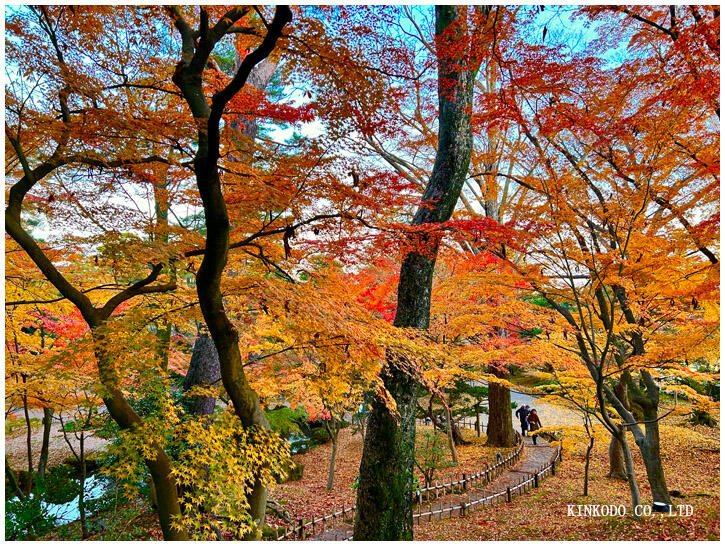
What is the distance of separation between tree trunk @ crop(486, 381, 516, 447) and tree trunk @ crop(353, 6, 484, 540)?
699cm

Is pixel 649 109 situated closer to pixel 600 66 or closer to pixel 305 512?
pixel 600 66

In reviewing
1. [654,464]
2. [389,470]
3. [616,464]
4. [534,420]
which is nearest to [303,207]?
[389,470]

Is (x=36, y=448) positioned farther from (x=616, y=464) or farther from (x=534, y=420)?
(x=616, y=464)

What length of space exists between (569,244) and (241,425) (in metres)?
4.49

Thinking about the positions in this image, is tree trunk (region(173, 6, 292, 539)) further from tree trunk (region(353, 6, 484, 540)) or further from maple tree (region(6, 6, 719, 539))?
tree trunk (region(353, 6, 484, 540))

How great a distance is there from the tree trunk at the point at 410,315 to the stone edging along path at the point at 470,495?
2094 mm

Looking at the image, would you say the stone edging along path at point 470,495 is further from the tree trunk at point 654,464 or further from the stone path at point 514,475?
the tree trunk at point 654,464

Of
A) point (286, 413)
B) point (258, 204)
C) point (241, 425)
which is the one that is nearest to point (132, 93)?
point (258, 204)

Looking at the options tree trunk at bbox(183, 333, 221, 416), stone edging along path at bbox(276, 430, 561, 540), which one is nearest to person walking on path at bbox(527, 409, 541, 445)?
stone edging along path at bbox(276, 430, 561, 540)

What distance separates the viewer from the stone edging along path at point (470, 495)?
231 inches

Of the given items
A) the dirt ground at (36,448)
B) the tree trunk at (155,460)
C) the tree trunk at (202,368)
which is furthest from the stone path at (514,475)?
the dirt ground at (36,448)

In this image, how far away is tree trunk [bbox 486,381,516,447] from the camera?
10555 mm

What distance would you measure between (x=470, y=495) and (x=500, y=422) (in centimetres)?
347

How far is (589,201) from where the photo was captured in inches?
211
